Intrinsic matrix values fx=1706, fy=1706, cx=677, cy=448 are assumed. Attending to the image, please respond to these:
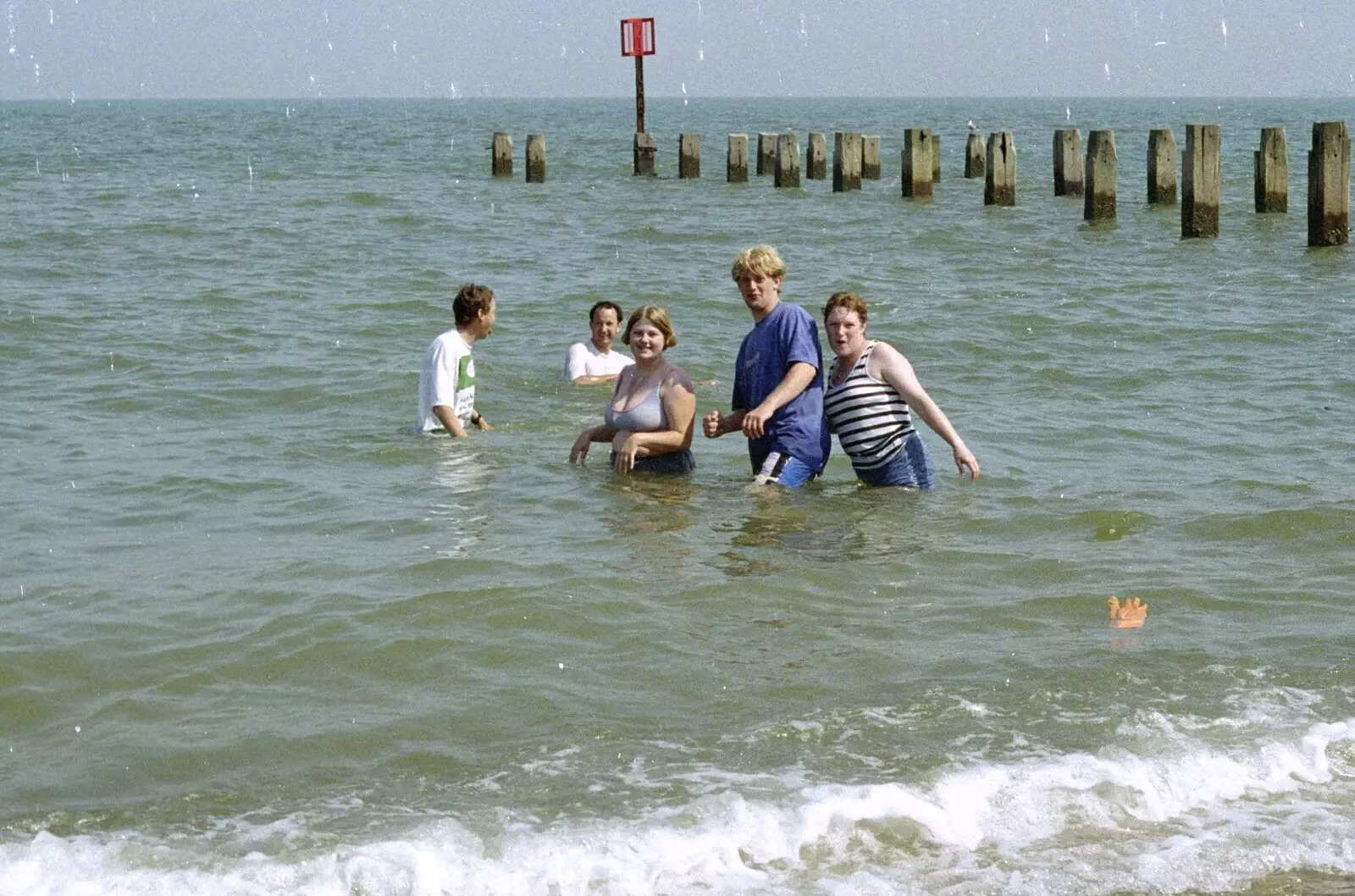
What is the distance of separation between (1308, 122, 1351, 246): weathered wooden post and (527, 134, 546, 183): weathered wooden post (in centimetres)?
1915

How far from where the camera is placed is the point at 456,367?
9.09m

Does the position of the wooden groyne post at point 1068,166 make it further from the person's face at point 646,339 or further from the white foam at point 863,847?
the white foam at point 863,847

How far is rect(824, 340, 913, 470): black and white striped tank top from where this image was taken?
7777 mm

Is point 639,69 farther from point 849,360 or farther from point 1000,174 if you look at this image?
point 849,360

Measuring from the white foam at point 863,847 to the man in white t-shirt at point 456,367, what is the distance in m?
4.44

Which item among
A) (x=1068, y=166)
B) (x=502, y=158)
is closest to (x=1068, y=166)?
(x=1068, y=166)

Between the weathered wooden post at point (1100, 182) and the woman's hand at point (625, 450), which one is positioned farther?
the weathered wooden post at point (1100, 182)

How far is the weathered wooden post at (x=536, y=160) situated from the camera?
36156 mm

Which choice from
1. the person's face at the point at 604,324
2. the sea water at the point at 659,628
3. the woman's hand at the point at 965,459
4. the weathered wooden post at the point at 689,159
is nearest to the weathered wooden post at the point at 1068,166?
the weathered wooden post at the point at 689,159

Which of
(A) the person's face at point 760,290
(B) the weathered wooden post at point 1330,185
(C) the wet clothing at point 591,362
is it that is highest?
(B) the weathered wooden post at point 1330,185

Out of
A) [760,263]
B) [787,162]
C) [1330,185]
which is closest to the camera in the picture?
[760,263]

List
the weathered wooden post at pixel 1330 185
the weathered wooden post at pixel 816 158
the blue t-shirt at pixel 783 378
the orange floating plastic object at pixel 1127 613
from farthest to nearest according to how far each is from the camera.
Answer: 1. the weathered wooden post at pixel 816 158
2. the weathered wooden post at pixel 1330 185
3. the blue t-shirt at pixel 783 378
4. the orange floating plastic object at pixel 1127 613

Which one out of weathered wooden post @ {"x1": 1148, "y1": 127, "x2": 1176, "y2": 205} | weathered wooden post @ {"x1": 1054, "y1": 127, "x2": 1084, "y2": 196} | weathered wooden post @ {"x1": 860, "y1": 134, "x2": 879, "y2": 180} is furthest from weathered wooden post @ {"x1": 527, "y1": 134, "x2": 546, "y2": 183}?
weathered wooden post @ {"x1": 1148, "y1": 127, "x2": 1176, "y2": 205}

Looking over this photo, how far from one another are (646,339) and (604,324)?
2804 millimetres
